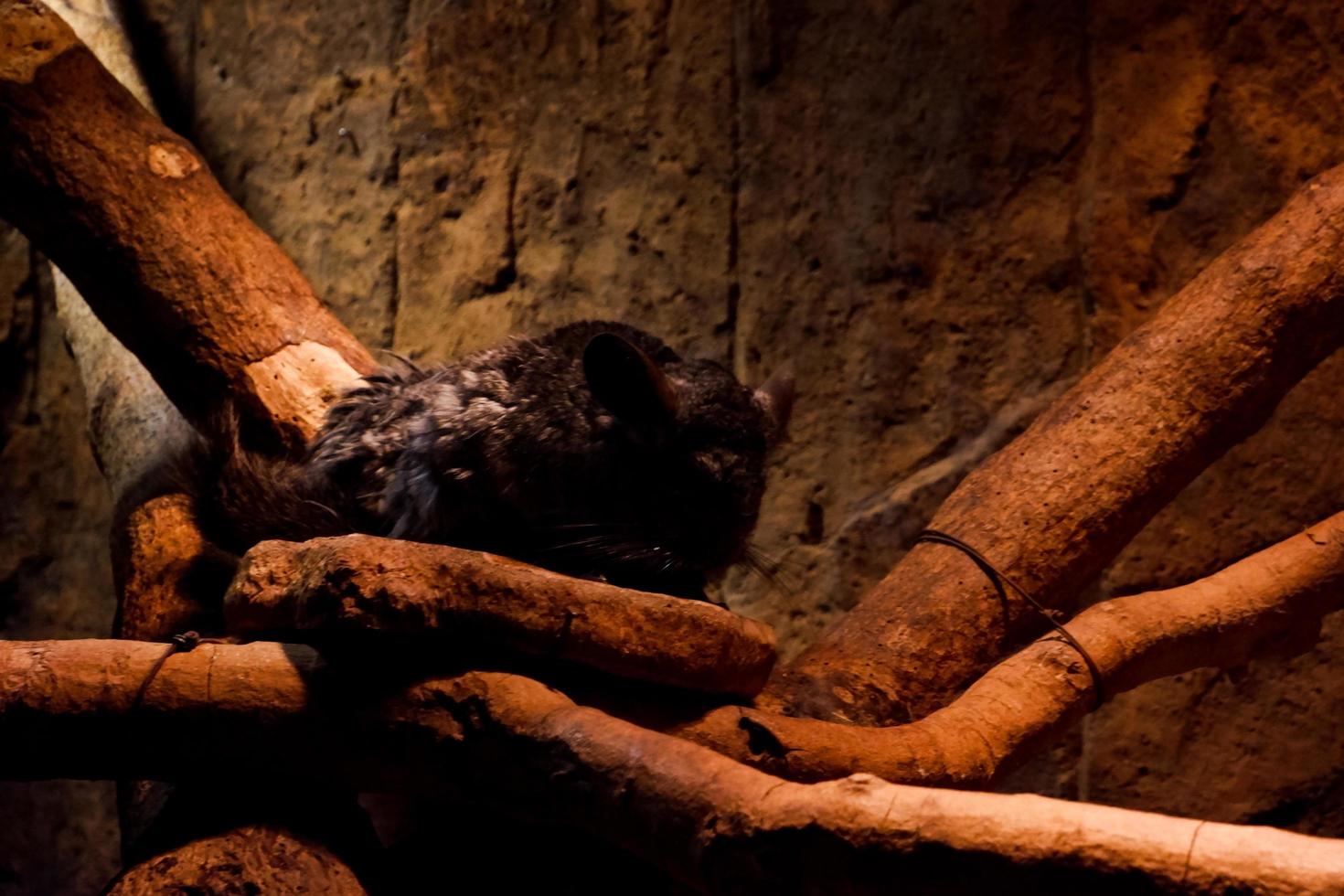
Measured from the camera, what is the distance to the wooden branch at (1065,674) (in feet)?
5.61

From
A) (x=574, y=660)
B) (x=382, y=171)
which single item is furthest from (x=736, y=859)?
(x=382, y=171)

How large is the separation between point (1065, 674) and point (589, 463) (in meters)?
0.83

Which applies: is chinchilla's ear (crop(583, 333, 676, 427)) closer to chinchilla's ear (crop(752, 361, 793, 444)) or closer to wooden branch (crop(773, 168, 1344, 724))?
chinchilla's ear (crop(752, 361, 793, 444))

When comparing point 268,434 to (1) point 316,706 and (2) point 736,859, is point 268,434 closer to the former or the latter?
(1) point 316,706

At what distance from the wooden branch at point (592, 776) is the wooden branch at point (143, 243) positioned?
104 centimetres

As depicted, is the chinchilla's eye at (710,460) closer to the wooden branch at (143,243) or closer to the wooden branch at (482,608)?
the wooden branch at (482,608)

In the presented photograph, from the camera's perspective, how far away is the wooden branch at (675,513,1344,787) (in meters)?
1.71

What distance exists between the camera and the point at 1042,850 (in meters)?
1.18

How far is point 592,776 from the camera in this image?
148 cm

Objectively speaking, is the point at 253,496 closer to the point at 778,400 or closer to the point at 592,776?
the point at 778,400

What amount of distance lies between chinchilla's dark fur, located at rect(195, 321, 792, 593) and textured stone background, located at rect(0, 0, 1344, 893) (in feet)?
2.65

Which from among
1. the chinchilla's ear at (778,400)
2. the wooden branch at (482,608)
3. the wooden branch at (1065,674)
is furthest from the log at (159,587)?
the chinchilla's ear at (778,400)

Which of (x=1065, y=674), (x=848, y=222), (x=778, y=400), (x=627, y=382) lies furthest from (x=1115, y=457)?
(x=848, y=222)

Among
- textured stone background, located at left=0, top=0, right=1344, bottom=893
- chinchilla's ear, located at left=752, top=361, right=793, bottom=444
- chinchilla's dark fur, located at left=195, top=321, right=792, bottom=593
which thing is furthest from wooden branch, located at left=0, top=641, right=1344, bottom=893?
textured stone background, located at left=0, top=0, right=1344, bottom=893
